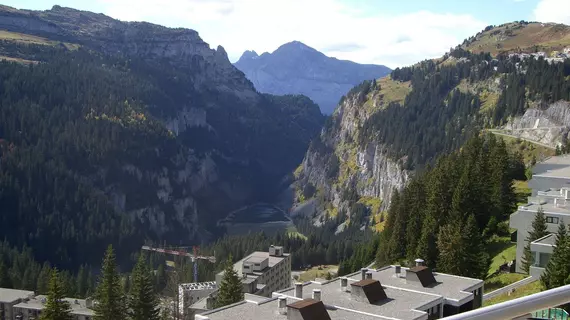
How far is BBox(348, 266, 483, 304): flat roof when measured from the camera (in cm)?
3406

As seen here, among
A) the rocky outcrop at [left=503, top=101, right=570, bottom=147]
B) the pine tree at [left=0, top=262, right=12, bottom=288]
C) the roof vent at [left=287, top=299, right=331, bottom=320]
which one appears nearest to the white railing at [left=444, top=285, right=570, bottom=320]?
the roof vent at [left=287, top=299, right=331, bottom=320]

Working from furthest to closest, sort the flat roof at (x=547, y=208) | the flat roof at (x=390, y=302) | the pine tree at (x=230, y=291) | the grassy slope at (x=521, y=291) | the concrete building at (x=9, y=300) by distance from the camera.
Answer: the concrete building at (x=9, y=300) → the flat roof at (x=547, y=208) → the pine tree at (x=230, y=291) → the grassy slope at (x=521, y=291) → the flat roof at (x=390, y=302)

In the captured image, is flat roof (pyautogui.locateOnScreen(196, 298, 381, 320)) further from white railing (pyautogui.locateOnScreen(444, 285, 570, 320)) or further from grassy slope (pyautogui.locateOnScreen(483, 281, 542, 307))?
white railing (pyautogui.locateOnScreen(444, 285, 570, 320))

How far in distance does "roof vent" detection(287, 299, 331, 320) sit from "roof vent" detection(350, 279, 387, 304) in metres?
4.07

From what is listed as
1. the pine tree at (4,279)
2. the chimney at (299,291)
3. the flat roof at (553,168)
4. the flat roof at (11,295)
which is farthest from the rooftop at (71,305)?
the flat roof at (553,168)

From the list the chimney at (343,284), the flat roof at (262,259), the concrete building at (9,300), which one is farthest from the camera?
the flat roof at (262,259)

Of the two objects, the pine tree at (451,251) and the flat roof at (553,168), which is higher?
the flat roof at (553,168)

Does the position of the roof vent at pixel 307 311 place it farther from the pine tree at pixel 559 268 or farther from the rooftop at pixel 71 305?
the rooftop at pixel 71 305

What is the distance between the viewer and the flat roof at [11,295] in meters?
74.3

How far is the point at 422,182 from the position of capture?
2803 inches

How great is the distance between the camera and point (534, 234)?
153 feet

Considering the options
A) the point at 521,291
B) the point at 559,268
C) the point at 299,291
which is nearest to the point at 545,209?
the point at 521,291

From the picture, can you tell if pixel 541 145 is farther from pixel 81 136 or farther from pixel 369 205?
pixel 81 136

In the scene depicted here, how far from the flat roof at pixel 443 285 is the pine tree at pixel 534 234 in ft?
35.4
